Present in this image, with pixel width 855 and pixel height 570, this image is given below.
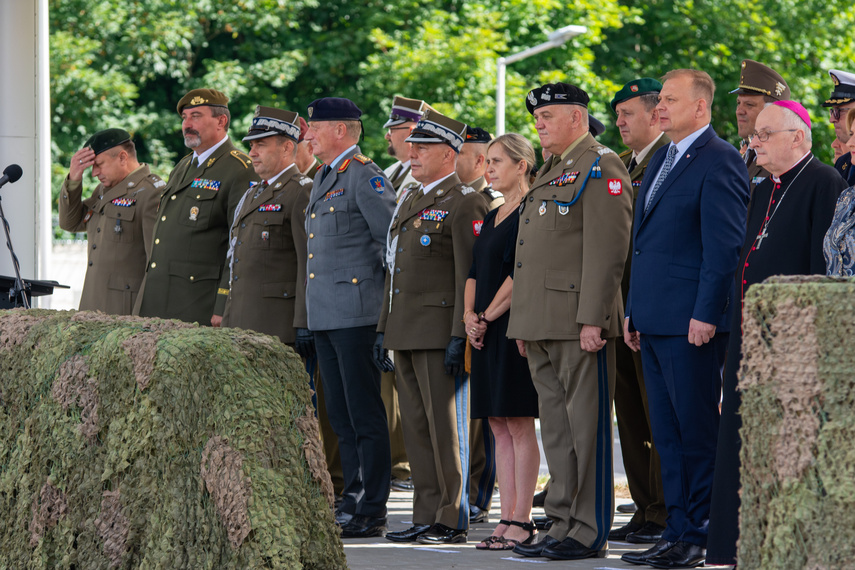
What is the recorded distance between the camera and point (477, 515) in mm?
7695

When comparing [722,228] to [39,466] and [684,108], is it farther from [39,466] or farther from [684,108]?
[39,466]

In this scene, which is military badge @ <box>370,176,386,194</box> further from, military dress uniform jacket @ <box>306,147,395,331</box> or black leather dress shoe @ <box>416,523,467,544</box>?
black leather dress shoe @ <box>416,523,467,544</box>

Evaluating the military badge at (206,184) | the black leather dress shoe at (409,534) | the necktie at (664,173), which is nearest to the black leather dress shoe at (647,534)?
the black leather dress shoe at (409,534)

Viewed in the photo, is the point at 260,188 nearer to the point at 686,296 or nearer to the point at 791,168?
the point at 686,296

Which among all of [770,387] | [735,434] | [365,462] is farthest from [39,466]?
[770,387]

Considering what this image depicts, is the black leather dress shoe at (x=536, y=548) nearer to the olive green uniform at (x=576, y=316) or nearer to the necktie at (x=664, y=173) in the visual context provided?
the olive green uniform at (x=576, y=316)

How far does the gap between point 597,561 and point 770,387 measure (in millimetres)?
2637

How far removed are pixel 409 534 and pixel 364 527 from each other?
313 mm

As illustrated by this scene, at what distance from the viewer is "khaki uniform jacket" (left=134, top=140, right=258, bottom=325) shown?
313 inches

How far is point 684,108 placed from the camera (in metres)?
6.00

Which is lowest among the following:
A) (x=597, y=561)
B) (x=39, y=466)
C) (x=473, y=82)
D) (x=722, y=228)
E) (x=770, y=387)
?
(x=597, y=561)

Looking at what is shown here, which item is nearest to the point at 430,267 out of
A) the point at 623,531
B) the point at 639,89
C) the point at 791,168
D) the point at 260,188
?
the point at 260,188

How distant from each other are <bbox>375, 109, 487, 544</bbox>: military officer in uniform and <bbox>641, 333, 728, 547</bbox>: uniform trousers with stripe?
131 centimetres

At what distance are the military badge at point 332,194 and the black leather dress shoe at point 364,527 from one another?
1.80m
